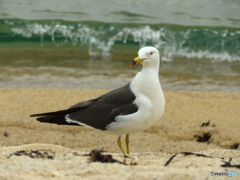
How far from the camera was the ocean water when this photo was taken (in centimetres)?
825

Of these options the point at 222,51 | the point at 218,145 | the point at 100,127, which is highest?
the point at 222,51

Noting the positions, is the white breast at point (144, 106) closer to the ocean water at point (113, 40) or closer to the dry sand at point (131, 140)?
the dry sand at point (131, 140)

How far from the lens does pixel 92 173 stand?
2.37m

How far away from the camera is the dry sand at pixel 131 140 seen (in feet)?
7.94

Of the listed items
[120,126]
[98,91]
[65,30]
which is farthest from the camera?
[65,30]

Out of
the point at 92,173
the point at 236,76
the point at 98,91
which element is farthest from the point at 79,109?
the point at 236,76

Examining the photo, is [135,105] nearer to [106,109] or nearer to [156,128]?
[106,109]

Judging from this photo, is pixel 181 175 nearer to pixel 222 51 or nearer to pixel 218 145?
pixel 218 145

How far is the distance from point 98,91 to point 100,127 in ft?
9.23

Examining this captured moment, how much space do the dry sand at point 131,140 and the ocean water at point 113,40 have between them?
1.58 meters

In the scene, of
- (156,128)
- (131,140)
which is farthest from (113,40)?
(131,140)

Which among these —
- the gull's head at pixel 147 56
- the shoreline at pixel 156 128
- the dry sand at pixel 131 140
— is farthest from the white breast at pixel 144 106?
the shoreline at pixel 156 128

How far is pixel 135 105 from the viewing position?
3.52 m

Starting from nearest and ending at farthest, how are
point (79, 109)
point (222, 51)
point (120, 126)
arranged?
point (120, 126)
point (79, 109)
point (222, 51)
